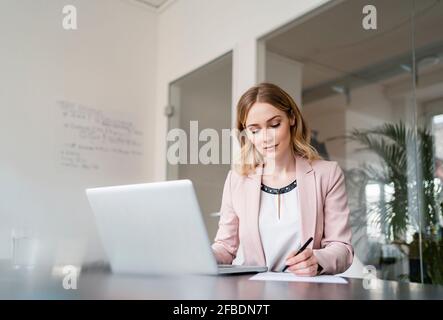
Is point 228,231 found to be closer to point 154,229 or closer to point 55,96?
point 154,229

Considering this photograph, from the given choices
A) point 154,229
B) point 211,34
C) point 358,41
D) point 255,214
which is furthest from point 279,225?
point 211,34

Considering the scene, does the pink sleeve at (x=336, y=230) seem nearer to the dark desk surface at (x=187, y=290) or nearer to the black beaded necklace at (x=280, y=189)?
the black beaded necklace at (x=280, y=189)

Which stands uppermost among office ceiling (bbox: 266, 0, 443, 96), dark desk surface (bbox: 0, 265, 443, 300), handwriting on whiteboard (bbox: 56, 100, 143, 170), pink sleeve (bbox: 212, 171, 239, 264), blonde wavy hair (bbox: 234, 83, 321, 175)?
office ceiling (bbox: 266, 0, 443, 96)

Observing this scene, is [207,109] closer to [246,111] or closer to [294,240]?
[246,111]

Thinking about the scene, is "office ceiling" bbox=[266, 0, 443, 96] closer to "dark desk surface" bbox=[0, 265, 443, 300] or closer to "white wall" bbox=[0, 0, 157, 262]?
"white wall" bbox=[0, 0, 157, 262]

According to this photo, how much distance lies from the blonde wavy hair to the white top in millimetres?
121

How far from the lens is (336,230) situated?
4.46 ft

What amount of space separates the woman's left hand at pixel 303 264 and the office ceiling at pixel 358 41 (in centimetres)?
170

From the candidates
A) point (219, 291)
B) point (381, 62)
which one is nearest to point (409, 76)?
point (381, 62)

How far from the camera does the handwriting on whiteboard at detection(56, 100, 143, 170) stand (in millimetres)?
3232

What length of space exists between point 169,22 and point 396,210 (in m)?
2.35

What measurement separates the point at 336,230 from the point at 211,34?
7.57 ft

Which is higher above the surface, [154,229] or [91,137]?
[91,137]

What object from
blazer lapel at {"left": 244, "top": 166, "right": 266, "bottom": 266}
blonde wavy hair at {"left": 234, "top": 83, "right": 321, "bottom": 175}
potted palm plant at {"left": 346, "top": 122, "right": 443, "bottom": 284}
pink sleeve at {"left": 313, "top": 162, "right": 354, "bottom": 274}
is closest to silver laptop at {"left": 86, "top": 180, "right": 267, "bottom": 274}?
pink sleeve at {"left": 313, "top": 162, "right": 354, "bottom": 274}
